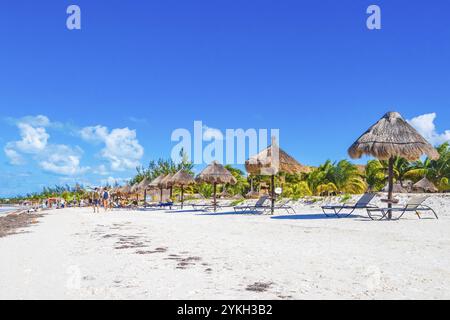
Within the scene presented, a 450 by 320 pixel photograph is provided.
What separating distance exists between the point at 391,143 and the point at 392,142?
54 mm

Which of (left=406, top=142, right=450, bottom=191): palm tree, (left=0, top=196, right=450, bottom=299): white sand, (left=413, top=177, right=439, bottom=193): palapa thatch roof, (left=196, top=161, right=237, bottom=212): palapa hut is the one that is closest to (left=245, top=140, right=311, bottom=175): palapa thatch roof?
(left=196, top=161, right=237, bottom=212): palapa hut

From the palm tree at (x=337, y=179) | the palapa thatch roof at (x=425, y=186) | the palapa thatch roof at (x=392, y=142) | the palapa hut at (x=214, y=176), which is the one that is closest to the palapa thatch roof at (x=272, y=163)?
the palapa thatch roof at (x=392, y=142)

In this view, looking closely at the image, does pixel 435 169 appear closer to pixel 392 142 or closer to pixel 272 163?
pixel 272 163

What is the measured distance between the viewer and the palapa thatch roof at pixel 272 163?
15562 mm

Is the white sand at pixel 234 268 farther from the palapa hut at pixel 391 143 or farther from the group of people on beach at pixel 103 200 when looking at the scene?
the group of people on beach at pixel 103 200

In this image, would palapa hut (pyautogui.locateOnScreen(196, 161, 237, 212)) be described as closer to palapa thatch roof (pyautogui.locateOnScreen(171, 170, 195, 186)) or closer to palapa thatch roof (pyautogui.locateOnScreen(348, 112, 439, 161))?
palapa thatch roof (pyautogui.locateOnScreen(171, 170, 195, 186))

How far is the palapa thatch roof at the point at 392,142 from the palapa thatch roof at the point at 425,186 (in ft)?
64.4

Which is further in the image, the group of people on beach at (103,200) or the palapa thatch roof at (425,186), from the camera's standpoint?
the palapa thatch roof at (425,186)

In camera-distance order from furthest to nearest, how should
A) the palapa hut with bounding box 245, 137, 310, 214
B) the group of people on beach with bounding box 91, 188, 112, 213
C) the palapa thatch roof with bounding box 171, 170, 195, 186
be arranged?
the group of people on beach with bounding box 91, 188, 112, 213 < the palapa thatch roof with bounding box 171, 170, 195, 186 < the palapa hut with bounding box 245, 137, 310, 214

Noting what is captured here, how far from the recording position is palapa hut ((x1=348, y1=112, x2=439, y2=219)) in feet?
38.4

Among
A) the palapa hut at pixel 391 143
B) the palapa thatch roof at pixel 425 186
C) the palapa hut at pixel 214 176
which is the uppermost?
the palapa hut at pixel 391 143

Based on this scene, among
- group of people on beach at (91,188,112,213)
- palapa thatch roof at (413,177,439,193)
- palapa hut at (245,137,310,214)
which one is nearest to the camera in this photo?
palapa hut at (245,137,310,214)

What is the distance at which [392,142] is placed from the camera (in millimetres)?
11734
